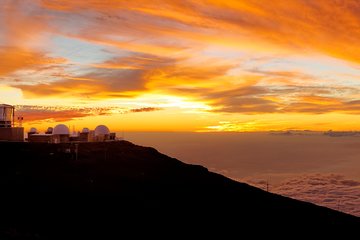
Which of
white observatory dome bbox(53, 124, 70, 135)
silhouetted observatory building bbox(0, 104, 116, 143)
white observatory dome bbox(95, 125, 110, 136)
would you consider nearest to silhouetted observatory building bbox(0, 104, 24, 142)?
silhouetted observatory building bbox(0, 104, 116, 143)

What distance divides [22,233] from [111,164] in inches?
1008

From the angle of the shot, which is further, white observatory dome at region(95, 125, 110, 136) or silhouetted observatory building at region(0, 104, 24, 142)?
white observatory dome at region(95, 125, 110, 136)

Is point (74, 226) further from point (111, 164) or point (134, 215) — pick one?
point (111, 164)

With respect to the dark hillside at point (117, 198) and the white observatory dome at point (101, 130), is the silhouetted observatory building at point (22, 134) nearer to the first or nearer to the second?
the white observatory dome at point (101, 130)

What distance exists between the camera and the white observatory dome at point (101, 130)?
69.1m

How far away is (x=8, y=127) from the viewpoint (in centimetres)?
5888

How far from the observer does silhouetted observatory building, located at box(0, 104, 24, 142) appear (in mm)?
58438

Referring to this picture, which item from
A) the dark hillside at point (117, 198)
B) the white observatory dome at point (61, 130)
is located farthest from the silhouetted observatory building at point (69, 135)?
the dark hillside at point (117, 198)

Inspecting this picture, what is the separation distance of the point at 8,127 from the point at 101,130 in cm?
1642

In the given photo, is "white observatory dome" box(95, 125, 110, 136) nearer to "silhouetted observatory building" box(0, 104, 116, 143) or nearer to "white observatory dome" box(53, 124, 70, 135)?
"silhouetted observatory building" box(0, 104, 116, 143)

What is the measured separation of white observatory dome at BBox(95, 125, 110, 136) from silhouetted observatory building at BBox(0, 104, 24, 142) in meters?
13.4

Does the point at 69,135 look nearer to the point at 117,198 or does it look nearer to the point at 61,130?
the point at 61,130

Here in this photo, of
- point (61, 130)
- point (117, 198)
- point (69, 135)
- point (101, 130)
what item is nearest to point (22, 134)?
point (61, 130)

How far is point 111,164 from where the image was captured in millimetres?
48969
